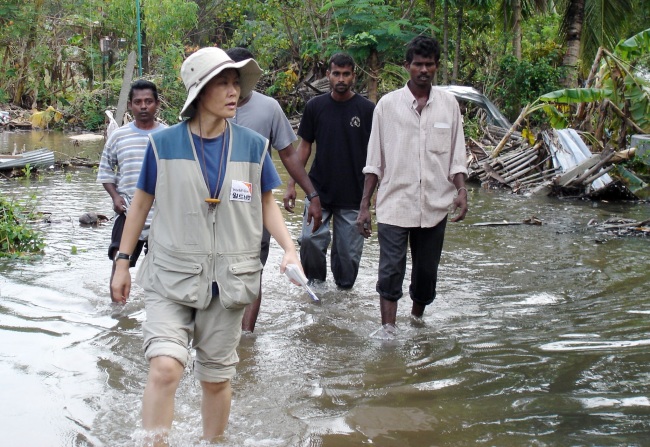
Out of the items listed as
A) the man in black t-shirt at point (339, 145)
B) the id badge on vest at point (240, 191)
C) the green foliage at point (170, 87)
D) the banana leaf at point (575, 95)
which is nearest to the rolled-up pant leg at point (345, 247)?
the man in black t-shirt at point (339, 145)

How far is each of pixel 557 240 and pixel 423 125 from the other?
182 inches

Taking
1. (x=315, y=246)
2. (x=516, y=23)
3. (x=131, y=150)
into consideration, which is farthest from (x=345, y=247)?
(x=516, y=23)

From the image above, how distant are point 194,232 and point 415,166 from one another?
2.34m

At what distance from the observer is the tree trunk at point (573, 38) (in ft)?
69.2

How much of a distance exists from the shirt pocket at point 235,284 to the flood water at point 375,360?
2.57ft

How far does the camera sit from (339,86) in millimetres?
6324

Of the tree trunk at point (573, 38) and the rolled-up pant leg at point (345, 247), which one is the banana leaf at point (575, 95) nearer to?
the rolled-up pant leg at point (345, 247)

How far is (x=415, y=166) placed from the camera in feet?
18.0

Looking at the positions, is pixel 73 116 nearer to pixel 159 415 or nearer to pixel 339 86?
pixel 339 86

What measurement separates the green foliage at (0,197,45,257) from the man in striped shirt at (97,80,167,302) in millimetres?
2225

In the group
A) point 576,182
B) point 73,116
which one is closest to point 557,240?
point 576,182

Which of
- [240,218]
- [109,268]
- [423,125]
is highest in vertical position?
[423,125]

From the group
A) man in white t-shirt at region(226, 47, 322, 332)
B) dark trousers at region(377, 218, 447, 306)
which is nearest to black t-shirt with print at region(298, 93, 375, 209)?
man in white t-shirt at region(226, 47, 322, 332)

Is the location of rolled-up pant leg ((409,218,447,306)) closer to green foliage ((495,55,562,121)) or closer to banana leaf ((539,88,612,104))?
banana leaf ((539,88,612,104))
